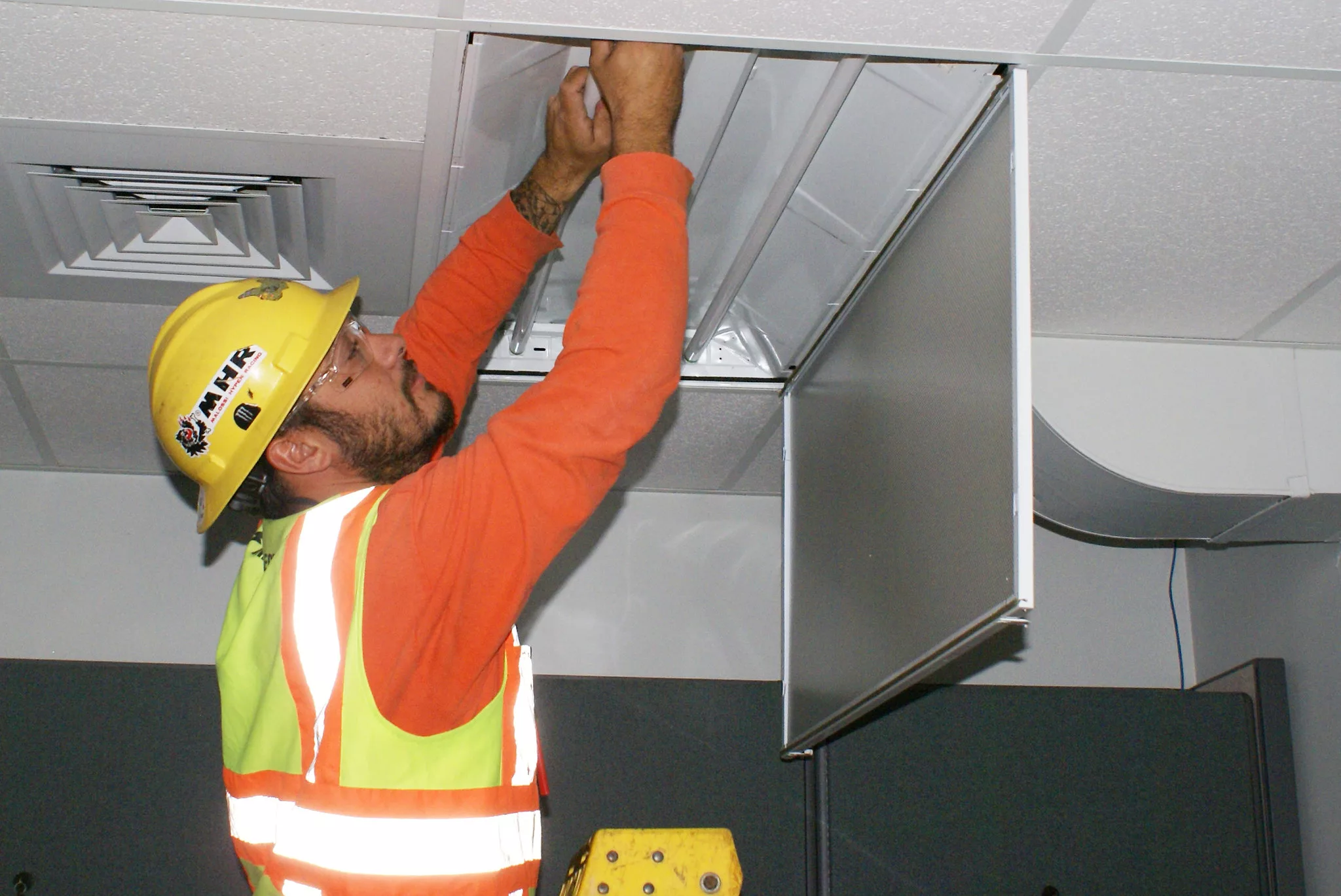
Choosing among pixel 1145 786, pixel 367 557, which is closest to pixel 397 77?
pixel 367 557

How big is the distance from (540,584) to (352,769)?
1.42 m

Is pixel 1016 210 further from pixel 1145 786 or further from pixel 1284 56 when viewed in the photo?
pixel 1145 786

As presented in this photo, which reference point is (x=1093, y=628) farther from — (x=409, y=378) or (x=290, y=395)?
(x=290, y=395)

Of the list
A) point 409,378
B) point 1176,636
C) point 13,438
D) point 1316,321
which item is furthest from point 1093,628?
point 13,438

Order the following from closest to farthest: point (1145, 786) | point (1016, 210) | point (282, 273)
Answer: point (1016, 210) < point (282, 273) < point (1145, 786)

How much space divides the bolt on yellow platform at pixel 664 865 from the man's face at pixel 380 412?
0.58m

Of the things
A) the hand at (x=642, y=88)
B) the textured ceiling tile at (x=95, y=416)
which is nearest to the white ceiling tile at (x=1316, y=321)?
the hand at (x=642, y=88)

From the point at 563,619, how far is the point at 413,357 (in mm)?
1054

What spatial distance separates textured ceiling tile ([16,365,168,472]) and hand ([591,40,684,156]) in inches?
52.3

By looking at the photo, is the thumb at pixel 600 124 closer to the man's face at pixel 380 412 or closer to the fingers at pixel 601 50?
the fingers at pixel 601 50

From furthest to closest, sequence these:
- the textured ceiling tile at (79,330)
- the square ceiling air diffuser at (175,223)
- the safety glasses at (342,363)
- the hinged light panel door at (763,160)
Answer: the textured ceiling tile at (79,330)
the square ceiling air diffuser at (175,223)
the safety glasses at (342,363)
the hinged light panel door at (763,160)

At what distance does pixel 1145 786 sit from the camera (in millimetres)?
2510

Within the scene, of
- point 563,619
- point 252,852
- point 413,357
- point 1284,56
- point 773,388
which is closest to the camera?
point 1284,56

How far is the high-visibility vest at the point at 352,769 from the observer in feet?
4.38
